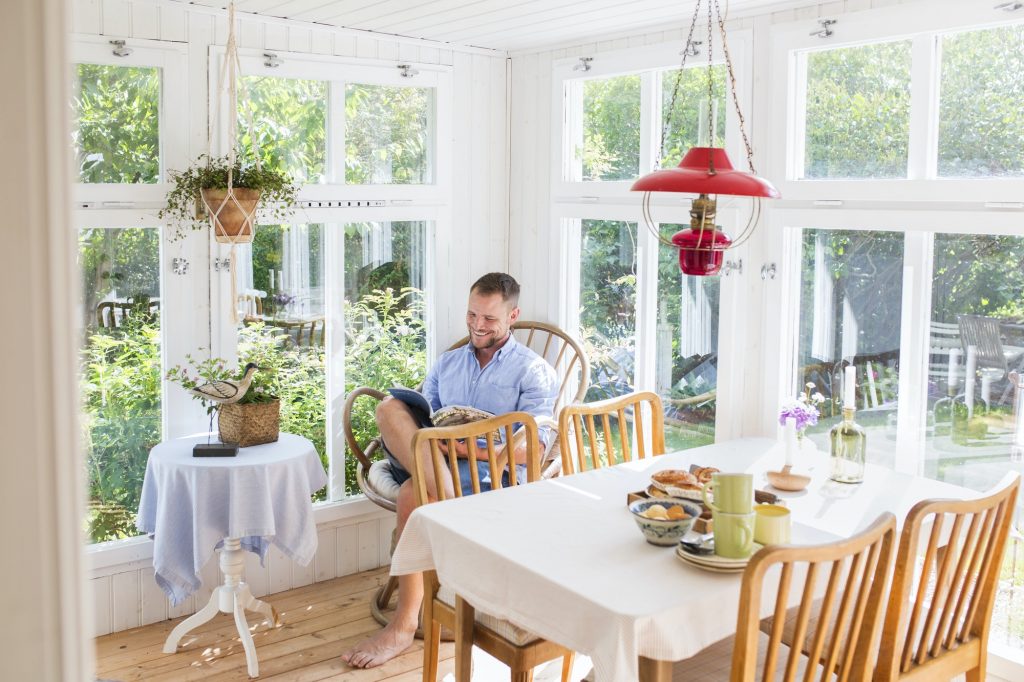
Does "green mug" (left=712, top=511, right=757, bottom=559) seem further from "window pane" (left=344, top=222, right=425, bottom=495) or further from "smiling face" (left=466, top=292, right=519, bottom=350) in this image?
"window pane" (left=344, top=222, right=425, bottom=495)

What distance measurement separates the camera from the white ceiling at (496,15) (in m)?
3.74

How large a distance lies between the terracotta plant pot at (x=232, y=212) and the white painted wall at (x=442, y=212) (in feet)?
0.92

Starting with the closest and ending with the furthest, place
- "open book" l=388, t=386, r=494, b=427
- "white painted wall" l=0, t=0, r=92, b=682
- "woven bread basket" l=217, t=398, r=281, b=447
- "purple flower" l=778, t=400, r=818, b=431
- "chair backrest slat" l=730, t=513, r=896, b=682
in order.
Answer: "white painted wall" l=0, t=0, r=92, b=682
"chair backrest slat" l=730, t=513, r=896, b=682
"purple flower" l=778, t=400, r=818, b=431
"woven bread basket" l=217, t=398, r=281, b=447
"open book" l=388, t=386, r=494, b=427

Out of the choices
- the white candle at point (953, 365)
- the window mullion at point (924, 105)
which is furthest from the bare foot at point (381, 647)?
the window mullion at point (924, 105)

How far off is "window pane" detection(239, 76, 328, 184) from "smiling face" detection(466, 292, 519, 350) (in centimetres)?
89

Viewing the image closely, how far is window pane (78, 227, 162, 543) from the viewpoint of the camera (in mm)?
3844

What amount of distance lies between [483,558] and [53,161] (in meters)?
1.84

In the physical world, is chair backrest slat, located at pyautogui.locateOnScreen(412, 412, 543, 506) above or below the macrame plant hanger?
below

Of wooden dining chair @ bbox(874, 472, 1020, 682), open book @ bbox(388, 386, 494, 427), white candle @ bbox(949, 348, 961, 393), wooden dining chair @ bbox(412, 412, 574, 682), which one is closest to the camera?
wooden dining chair @ bbox(874, 472, 1020, 682)

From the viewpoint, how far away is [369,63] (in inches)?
175

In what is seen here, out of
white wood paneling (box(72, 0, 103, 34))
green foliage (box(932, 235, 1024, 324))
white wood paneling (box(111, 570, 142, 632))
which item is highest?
white wood paneling (box(72, 0, 103, 34))

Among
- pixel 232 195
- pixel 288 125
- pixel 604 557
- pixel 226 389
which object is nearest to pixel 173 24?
pixel 288 125

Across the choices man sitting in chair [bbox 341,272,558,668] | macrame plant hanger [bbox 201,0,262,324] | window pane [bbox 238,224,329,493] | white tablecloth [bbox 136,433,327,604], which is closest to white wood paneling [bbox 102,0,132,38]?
macrame plant hanger [bbox 201,0,262,324]

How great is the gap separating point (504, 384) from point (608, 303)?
2.64ft
